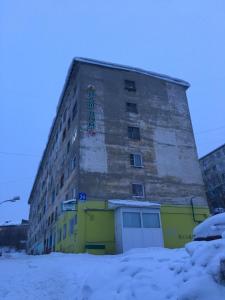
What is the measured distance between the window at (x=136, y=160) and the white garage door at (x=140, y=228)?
5.16 metres

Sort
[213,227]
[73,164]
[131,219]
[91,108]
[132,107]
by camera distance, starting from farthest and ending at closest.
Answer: [132,107], [91,108], [73,164], [131,219], [213,227]

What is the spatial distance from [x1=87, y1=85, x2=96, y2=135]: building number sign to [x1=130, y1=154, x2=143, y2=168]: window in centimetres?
419

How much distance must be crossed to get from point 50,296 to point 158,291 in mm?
3677

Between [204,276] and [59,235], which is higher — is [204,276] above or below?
below

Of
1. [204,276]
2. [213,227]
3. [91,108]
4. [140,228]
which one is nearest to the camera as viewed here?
[204,276]

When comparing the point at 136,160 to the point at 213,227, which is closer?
the point at 213,227

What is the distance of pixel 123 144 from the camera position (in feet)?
94.3

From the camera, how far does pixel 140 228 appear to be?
76.2 feet

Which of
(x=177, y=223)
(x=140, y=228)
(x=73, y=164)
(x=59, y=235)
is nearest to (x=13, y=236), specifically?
(x=59, y=235)

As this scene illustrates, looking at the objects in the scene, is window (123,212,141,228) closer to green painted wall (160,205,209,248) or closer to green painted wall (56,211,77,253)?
green painted wall (160,205,209,248)

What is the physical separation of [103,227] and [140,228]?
9.50ft

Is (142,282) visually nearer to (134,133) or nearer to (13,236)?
(134,133)

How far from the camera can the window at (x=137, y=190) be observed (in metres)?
26.8

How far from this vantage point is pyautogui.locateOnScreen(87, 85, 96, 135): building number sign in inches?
1106
